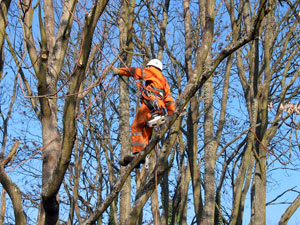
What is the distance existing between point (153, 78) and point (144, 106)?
0.39 meters

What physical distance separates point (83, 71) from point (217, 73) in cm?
882

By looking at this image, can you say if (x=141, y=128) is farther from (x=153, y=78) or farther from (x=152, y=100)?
(x=153, y=78)

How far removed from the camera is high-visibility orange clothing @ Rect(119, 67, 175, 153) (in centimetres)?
517

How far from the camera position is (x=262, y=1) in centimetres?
320

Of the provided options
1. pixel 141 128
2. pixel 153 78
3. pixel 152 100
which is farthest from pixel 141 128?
pixel 153 78

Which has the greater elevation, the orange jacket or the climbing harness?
the orange jacket

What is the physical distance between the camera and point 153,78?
17.6 feet

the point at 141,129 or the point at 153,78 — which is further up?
the point at 153,78

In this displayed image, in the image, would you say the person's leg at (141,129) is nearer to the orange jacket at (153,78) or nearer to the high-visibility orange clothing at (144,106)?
the high-visibility orange clothing at (144,106)

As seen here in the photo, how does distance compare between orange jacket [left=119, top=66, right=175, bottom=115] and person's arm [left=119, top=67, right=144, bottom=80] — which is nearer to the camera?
person's arm [left=119, top=67, right=144, bottom=80]

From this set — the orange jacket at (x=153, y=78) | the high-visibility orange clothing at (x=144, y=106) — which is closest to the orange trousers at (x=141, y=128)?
the high-visibility orange clothing at (x=144, y=106)

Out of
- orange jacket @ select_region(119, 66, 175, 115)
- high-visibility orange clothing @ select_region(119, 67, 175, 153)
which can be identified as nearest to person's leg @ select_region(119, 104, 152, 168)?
high-visibility orange clothing @ select_region(119, 67, 175, 153)

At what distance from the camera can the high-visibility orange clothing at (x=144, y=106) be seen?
5.17 metres

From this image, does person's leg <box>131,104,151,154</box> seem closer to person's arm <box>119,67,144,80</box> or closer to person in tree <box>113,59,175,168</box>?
person in tree <box>113,59,175,168</box>
